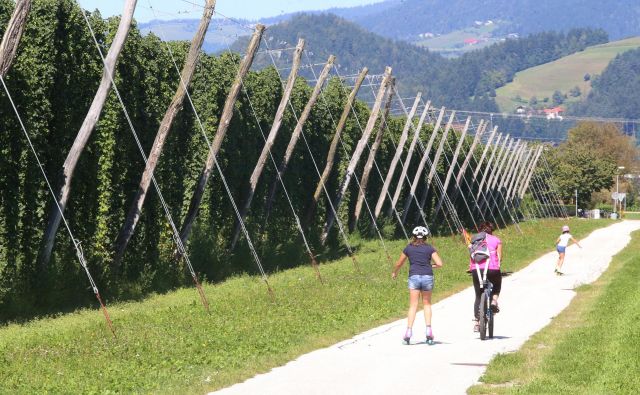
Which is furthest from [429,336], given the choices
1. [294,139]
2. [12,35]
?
[294,139]

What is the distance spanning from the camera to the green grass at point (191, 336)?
14867mm

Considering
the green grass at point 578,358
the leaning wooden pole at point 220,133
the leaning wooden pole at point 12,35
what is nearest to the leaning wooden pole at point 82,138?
the leaning wooden pole at point 12,35

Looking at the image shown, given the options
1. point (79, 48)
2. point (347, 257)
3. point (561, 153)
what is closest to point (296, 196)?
point (347, 257)

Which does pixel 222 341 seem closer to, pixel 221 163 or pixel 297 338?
pixel 297 338

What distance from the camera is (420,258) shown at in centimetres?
1889

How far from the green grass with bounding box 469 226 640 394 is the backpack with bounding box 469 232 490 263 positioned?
1.50m

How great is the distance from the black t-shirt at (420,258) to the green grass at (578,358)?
73.4 inches

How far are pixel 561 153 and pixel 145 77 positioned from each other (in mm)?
136085

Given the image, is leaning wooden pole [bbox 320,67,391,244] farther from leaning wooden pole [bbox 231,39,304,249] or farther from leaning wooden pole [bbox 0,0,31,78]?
leaning wooden pole [bbox 0,0,31,78]

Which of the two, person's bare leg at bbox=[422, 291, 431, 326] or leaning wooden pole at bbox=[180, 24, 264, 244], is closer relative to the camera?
person's bare leg at bbox=[422, 291, 431, 326]

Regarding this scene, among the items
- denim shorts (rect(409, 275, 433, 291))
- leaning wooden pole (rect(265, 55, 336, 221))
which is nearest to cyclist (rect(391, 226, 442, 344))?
denim shorts (rect(409, 275, 433, 291))

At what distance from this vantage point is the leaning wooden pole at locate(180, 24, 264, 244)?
32.5m

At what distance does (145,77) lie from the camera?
30578 millimetres

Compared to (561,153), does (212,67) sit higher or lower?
higher
